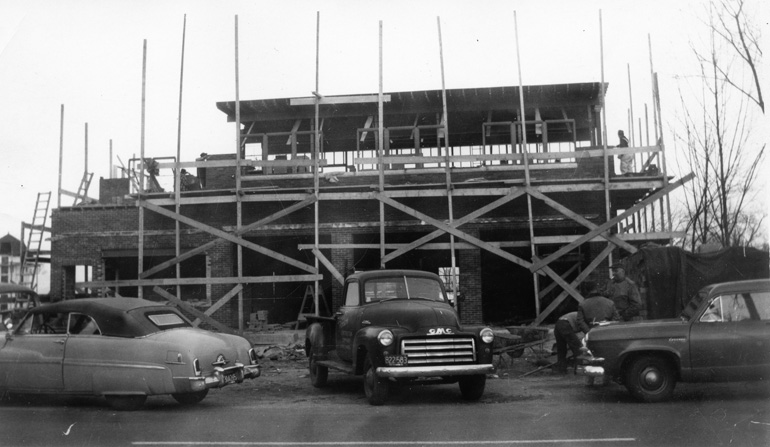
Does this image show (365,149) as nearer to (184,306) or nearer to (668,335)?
(184,306)

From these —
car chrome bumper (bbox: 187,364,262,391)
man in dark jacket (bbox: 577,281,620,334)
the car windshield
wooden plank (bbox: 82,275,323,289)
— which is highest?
wooden plank (bbox: 82,275,323,289)

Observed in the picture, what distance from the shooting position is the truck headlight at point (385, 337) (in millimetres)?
9125

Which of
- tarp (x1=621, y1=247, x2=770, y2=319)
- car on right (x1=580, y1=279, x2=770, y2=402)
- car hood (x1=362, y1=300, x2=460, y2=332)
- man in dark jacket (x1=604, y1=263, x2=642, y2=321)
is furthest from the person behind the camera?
tarp (x1=621, y1=247, x2=770, y2=319)

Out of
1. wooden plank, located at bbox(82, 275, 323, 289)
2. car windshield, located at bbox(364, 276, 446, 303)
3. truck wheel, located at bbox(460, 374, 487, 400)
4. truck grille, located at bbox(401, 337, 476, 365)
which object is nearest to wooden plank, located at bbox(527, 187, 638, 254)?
wooden plank, located at bbox(82, 275, 323, 289)

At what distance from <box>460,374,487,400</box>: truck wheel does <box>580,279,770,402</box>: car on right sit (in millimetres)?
1447

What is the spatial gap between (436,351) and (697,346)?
10.9ft

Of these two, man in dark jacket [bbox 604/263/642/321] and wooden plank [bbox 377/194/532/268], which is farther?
wooden plank [bbox 377/194/532/268]

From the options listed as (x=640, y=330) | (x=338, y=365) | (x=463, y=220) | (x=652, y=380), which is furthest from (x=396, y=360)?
(x=463, y=220)

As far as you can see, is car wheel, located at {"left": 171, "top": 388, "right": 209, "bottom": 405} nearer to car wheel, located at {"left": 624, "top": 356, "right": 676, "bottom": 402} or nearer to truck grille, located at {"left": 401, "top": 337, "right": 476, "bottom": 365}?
truck grille, located at {"left": 401, "top": 337, "right": 476, "bottom": 365}

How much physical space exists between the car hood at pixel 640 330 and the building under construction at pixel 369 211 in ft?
22.7

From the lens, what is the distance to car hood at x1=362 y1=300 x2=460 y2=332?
9.71 meters

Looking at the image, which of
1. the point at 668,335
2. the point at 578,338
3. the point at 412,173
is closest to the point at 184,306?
the point at 412,173

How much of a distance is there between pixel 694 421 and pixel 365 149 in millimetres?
17683

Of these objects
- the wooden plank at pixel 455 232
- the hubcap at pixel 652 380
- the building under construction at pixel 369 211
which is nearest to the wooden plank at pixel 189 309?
the building under construction at pixel 369 211
